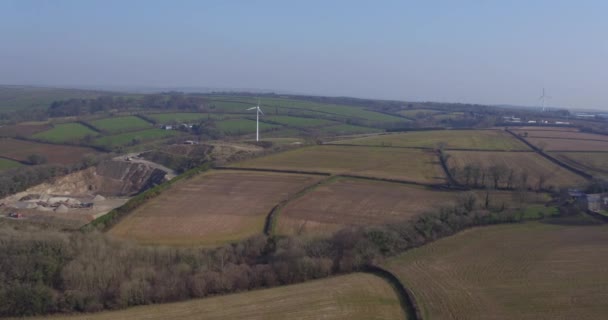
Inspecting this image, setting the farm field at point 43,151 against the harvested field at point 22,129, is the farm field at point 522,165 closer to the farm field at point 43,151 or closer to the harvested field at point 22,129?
the farm field at point 43,151

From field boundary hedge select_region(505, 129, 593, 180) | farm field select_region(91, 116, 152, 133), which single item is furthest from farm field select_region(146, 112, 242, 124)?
field boundary hedge select_region(505, 129, 593, 180)

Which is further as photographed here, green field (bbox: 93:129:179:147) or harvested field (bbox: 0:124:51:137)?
harvested field (bbox: 0:124:51:137)

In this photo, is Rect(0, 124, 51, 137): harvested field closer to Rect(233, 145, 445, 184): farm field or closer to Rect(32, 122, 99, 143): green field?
Rect(32, 122, 99, 143): green field

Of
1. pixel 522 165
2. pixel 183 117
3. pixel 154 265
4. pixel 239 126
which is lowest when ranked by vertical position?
pixel 154 265

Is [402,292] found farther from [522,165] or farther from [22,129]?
[22,129]

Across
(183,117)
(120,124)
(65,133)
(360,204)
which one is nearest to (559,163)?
(360,204)

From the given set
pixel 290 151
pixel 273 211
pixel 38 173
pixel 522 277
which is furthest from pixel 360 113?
pixel 522 277

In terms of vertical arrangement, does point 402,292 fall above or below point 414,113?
below

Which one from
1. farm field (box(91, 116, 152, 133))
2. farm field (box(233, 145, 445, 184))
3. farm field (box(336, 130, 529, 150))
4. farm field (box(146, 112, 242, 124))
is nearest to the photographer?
farm field (box(233, 145, 445, 184))
